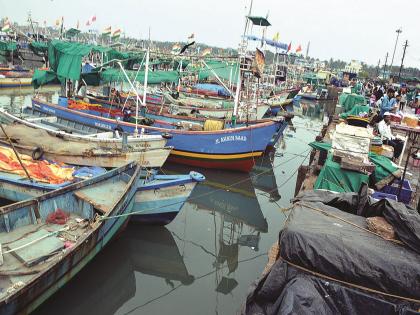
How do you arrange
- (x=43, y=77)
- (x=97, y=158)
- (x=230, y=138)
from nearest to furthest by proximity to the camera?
(x=97, y=158) < (x=230, y=138) < (x=43, y=77)

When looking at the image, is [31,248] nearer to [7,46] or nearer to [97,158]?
[97,158]

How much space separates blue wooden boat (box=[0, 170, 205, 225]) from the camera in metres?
8.40

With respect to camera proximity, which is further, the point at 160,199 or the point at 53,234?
the point at 160,199

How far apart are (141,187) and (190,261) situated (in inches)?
84.4

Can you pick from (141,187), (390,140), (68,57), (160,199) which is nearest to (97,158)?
(141,187)

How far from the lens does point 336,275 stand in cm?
382

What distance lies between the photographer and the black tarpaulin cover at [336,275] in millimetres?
3621

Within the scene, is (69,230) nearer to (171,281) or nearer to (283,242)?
(171,281)

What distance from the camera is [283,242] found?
13.3ft

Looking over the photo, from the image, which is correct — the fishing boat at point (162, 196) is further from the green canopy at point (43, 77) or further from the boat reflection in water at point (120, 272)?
the green canopy at point (43, 77)

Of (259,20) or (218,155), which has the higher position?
(259,20)

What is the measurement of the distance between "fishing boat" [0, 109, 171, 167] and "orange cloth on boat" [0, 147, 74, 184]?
2.30 ft

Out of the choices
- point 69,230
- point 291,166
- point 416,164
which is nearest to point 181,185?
point 69,230

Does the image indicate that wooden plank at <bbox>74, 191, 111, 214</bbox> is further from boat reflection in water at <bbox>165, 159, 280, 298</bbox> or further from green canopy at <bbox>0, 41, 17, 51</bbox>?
green canopy at <bbox>0, 41, 17, 51</bbox>
